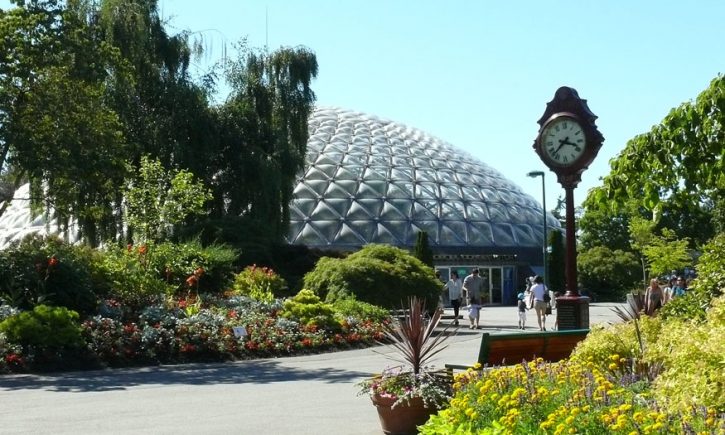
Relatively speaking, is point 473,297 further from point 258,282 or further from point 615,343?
point 615,343

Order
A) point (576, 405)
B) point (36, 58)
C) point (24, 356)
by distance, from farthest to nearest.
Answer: point (36, 58)
point (24, 356)
point (576, 405)

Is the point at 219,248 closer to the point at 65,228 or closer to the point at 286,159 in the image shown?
the point at 65,228

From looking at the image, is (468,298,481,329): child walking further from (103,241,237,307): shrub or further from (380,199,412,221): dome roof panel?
(380,199,412,221): dome roof panel

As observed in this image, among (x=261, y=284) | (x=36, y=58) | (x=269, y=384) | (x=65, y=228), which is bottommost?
(x=269, y=384)

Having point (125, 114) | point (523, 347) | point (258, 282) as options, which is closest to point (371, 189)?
point (125, 114)

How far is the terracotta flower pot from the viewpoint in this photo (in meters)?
8.80

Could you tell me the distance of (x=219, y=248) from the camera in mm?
27547

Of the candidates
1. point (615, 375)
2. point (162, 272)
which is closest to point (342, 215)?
point (162, 272)

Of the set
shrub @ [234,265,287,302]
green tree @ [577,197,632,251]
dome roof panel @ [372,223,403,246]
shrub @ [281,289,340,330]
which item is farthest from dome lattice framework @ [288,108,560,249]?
shrub @ [281,289,340,330]

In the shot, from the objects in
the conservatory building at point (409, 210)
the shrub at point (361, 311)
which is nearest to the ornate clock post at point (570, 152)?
the shrub at point (361, 311)

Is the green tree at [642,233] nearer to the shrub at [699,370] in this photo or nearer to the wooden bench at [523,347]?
the wooden bench at [523,347]

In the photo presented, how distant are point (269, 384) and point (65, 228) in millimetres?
17353

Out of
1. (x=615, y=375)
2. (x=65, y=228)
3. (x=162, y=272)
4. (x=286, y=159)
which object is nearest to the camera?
(x=615, y=375)

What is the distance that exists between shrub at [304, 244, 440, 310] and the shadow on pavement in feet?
31.4
